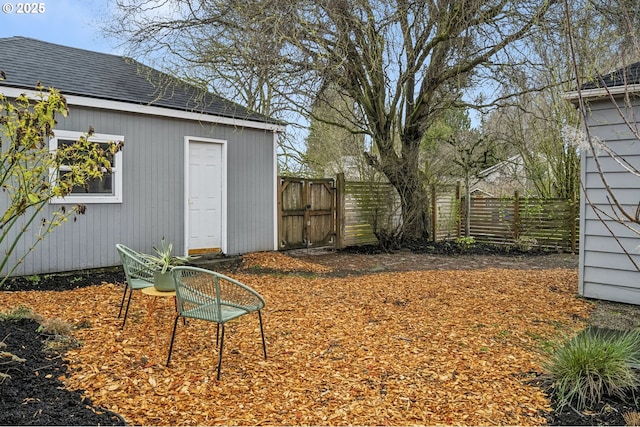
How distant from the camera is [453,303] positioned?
5.45m

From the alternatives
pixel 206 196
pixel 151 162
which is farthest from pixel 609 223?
pixel 151 162

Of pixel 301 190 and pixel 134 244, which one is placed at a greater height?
pixel 301 190

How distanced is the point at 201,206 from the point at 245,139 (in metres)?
1.66

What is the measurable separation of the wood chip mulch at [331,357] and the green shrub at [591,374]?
0.19 metres

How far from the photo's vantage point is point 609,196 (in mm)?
5461

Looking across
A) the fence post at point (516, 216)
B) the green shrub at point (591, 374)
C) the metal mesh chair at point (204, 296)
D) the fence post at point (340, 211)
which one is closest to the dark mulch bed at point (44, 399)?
the green shrub at point (591, 374)

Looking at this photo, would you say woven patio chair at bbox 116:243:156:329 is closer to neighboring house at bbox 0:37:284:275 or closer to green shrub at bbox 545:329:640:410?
neighboring house at bbox 0:37:284:275

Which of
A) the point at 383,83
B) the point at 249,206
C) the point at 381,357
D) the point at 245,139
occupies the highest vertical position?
the point at 383,83

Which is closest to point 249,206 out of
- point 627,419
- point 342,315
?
point 342,315

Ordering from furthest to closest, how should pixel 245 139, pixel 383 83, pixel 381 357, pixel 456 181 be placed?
pixel 456 181, pixel 383 83, pixel 245 139, pixel 381 357

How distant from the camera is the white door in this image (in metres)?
8.32

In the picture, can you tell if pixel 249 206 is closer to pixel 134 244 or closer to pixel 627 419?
pixel 134 244

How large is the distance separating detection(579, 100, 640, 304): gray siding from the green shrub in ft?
8.60

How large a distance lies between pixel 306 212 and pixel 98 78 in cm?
484
